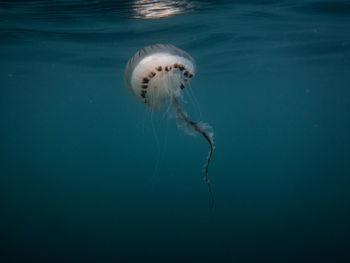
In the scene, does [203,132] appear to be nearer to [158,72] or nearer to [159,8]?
[158,72]

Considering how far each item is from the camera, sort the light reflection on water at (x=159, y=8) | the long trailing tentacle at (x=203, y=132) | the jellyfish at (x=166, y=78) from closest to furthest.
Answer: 1. the long trailing tentacle at (x=203, y=132)
2. the jellyfish at (x=166, y=78)
3. the light reflection on water at (x=159, y=8)

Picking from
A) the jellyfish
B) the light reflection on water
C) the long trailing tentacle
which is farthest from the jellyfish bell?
the light reflection on water

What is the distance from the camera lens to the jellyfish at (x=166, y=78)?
3340mm

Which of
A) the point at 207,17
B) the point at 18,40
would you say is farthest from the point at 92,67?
the point at 207,17

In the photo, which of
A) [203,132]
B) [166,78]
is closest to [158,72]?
[166,78]

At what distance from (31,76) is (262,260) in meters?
15.1

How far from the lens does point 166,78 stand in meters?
3.67

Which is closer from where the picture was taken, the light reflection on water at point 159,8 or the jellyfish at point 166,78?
the jellyfish at point 166,78

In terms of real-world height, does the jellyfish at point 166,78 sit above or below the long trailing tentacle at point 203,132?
above

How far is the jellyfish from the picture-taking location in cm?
334

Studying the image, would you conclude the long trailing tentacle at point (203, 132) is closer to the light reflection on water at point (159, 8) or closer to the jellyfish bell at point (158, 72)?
the jellyfish bell at point (158, 72)

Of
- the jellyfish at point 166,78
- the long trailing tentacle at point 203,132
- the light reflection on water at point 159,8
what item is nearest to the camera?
the long trailing tentacle at point 203,132

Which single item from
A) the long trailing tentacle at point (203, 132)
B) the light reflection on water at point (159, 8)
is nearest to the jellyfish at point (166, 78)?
the long trailing tentacle at point (203, 132)

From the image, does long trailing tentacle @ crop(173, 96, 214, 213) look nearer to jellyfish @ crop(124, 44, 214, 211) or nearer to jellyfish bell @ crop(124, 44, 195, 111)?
jellyfish @ crop(124, 44, 214, 211)
